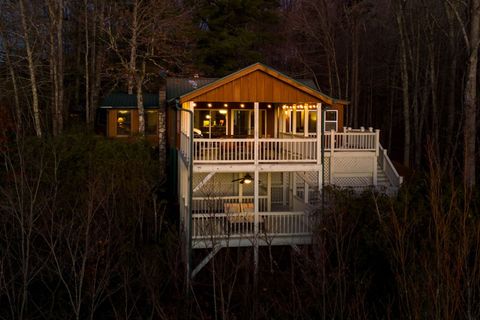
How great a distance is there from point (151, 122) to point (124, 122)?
1.35 metres

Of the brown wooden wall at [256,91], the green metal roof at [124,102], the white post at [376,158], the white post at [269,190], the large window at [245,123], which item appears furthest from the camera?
the green metal roof at [124,102]

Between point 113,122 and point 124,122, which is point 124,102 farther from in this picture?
point 113,122

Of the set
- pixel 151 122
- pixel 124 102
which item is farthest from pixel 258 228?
pixel 124 102

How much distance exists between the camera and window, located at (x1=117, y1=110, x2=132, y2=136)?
24.1 metres

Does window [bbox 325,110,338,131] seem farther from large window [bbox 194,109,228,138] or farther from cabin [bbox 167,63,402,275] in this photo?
large window [bbox 194,109,228,138]

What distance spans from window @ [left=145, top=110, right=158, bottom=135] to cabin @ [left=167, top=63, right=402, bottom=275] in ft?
6.54

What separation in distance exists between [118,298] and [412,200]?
8.90 metres

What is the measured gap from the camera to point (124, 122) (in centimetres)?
2428

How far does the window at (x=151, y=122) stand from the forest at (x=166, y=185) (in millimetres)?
2020

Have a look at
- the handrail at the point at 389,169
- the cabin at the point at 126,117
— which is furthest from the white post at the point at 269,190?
the cabin at the point at 126,117

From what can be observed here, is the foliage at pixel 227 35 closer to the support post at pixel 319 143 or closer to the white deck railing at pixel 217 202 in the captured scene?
the white deck railing at pixel 217 202

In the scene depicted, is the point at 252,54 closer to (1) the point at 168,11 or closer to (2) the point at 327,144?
(1) the point at 168,11

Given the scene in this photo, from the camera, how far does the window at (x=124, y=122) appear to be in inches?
950

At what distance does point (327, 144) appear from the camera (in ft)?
63.0
